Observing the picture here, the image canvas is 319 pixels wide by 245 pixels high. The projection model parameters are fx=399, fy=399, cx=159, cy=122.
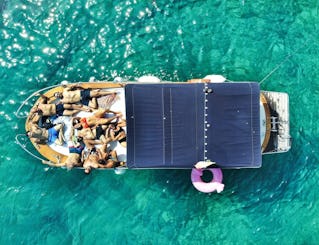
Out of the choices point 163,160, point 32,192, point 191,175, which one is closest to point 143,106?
point 163,160

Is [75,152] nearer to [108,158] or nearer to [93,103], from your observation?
[108,158]

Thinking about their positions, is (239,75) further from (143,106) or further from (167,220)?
(167,220)

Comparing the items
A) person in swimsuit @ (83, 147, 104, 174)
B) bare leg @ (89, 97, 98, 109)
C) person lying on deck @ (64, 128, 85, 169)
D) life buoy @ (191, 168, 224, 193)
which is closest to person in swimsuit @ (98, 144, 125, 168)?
person in swimsuit @ (83, 147, 104, 174)

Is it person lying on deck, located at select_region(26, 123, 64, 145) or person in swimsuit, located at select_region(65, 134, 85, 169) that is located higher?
person lying on deck, located at select_region(26, 123, 64, 145)

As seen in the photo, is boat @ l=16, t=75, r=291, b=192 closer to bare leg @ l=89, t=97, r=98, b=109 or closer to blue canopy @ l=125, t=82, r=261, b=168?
blue canopy @ l=125, t=82, r=261, b=168

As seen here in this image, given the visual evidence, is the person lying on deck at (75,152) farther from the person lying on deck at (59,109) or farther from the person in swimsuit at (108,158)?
the person in swimsuit at (108,158)
